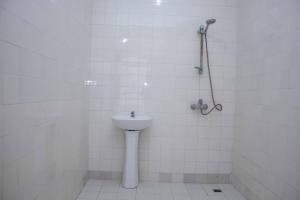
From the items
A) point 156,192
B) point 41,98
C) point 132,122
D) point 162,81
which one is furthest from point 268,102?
point 41,98

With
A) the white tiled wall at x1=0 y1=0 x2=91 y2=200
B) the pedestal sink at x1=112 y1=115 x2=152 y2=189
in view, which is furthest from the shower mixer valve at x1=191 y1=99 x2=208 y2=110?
the white tiled wall at x1=0 y1=0 x2=91 y2=200

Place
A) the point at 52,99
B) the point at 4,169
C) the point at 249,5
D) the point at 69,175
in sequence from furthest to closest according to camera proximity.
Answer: the point at 249,5, the point at 69,175, the point at 52,99, the point at 4,169

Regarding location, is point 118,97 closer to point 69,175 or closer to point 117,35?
point 117,35

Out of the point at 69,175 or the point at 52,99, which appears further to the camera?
the point at 69,175

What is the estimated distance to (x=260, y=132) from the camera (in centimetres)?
198

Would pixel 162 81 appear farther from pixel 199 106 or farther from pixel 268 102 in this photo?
pixel 268 102

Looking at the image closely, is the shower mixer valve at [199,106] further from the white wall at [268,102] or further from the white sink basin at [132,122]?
the white sink basin at [132,122]

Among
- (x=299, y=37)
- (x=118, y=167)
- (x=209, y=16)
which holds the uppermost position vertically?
(x=209, y=16)

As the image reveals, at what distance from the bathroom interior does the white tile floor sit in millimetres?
12

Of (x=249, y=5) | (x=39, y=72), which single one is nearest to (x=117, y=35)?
(x=39, y=72)

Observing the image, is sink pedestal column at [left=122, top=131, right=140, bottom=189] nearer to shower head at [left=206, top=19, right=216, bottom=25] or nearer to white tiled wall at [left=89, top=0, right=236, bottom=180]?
white tiled wall at [left=89, top=0, right=236, bottom=180]

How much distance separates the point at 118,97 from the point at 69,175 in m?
1.04

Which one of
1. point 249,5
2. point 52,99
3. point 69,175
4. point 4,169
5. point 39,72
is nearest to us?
point 4,169

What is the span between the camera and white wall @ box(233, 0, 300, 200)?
1.55 m
